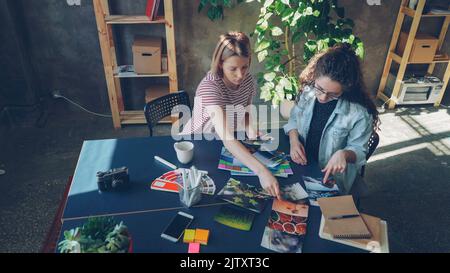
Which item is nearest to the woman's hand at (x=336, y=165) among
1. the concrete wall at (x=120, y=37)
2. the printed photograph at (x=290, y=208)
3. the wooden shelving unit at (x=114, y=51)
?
the printed photograph at (x=290, y=208)

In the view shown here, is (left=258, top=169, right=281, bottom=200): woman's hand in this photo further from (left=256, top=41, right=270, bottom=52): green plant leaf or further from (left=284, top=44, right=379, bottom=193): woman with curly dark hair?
(left=256, top=41, right=270, bottom=52): green plant leaf

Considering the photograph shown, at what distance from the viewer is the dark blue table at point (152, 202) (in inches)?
57.7

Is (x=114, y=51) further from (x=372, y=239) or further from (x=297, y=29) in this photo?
(x=372, y=239)

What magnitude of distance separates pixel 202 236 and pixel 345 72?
1.10m

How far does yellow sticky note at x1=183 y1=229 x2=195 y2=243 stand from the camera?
4.79 feet

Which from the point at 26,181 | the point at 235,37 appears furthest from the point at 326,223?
the point at 26,181

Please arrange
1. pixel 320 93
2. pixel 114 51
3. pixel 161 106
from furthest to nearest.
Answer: pixel 114 51 → pixel 161 106 → pixel 320 93

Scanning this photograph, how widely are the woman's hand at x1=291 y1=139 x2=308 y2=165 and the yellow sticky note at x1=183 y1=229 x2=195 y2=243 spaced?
76 centimetres

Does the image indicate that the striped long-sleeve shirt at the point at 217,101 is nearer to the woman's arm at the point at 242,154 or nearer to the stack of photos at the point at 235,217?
the woman's arm at the point at 242,154

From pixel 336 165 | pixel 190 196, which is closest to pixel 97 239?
pixel 190 196

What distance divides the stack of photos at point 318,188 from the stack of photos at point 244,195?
0.71ft

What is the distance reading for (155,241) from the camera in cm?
146

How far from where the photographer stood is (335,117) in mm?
2002
